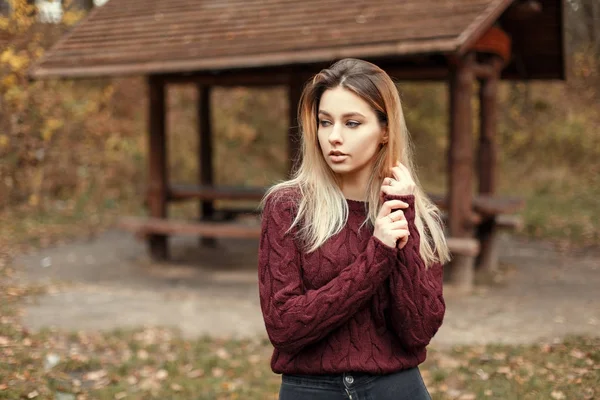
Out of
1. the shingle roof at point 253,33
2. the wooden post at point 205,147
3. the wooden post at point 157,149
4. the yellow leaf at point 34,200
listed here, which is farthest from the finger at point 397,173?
the yellow leaf at point 34,200

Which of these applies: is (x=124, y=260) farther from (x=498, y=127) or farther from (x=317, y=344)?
(x=498, y=127)

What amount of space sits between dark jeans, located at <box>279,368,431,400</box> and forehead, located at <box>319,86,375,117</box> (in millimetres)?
779

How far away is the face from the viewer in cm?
211

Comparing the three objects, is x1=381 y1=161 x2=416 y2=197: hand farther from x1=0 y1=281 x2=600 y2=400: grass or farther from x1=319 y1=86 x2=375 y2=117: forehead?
x1=0 y1=281 x2=600 y2=400: grass

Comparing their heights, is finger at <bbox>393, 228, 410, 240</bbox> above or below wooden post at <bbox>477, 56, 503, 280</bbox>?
above

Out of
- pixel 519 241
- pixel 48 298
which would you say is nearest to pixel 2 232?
pixel 48 298

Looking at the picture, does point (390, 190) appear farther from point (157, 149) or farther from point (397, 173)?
point (157, 149)

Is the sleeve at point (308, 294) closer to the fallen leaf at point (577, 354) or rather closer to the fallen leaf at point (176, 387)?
the fallen leaf at point (176, 387)

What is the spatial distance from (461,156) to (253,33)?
2889 millimetres

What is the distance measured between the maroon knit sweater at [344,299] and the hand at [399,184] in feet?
0.09

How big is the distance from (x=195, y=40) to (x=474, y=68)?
341 centimetres

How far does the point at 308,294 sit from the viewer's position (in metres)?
2.04

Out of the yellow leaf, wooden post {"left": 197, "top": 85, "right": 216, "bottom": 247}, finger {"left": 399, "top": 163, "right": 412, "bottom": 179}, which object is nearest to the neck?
finger {"left": 399, "top": 163, "right": 412, "bottom": 179}

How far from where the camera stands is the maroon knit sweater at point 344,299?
78.9 inches
